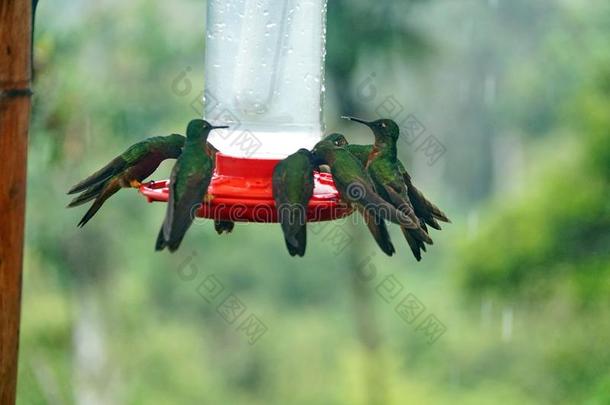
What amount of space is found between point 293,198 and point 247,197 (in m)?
0.16

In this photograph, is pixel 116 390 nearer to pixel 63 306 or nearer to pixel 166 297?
pixel 63 306

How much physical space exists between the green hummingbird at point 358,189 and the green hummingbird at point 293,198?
7 centimetres

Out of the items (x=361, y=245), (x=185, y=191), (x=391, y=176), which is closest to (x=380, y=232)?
(x=391, y=176)

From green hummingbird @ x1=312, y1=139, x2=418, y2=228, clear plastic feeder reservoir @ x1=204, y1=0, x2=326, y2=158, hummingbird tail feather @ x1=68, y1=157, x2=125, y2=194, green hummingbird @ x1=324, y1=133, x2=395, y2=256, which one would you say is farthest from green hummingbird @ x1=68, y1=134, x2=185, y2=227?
green hummingbird @ x1=324, y1=133, x2=395, y2=256

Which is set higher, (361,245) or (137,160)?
(137,160)

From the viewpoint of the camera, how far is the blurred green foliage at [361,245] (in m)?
9.60

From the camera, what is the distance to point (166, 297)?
13.8 m

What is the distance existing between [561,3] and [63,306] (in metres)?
8.24

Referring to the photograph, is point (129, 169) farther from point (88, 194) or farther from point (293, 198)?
point (293, 198)

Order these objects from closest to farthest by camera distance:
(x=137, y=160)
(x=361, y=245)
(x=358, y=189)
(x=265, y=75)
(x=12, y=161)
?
(x=12, y=161), (x=358, y=189), (x=137, y=160), (x=265, y=75), (x=361, y=245)

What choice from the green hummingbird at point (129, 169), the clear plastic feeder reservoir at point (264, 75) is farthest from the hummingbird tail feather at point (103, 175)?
the clear plastic feeder reservoir at point (264, 75)

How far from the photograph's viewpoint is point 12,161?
174 cm

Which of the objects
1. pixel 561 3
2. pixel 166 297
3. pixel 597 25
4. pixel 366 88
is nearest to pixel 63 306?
pixel 166 297

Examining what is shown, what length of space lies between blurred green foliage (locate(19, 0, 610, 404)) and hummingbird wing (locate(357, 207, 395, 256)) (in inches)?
166
